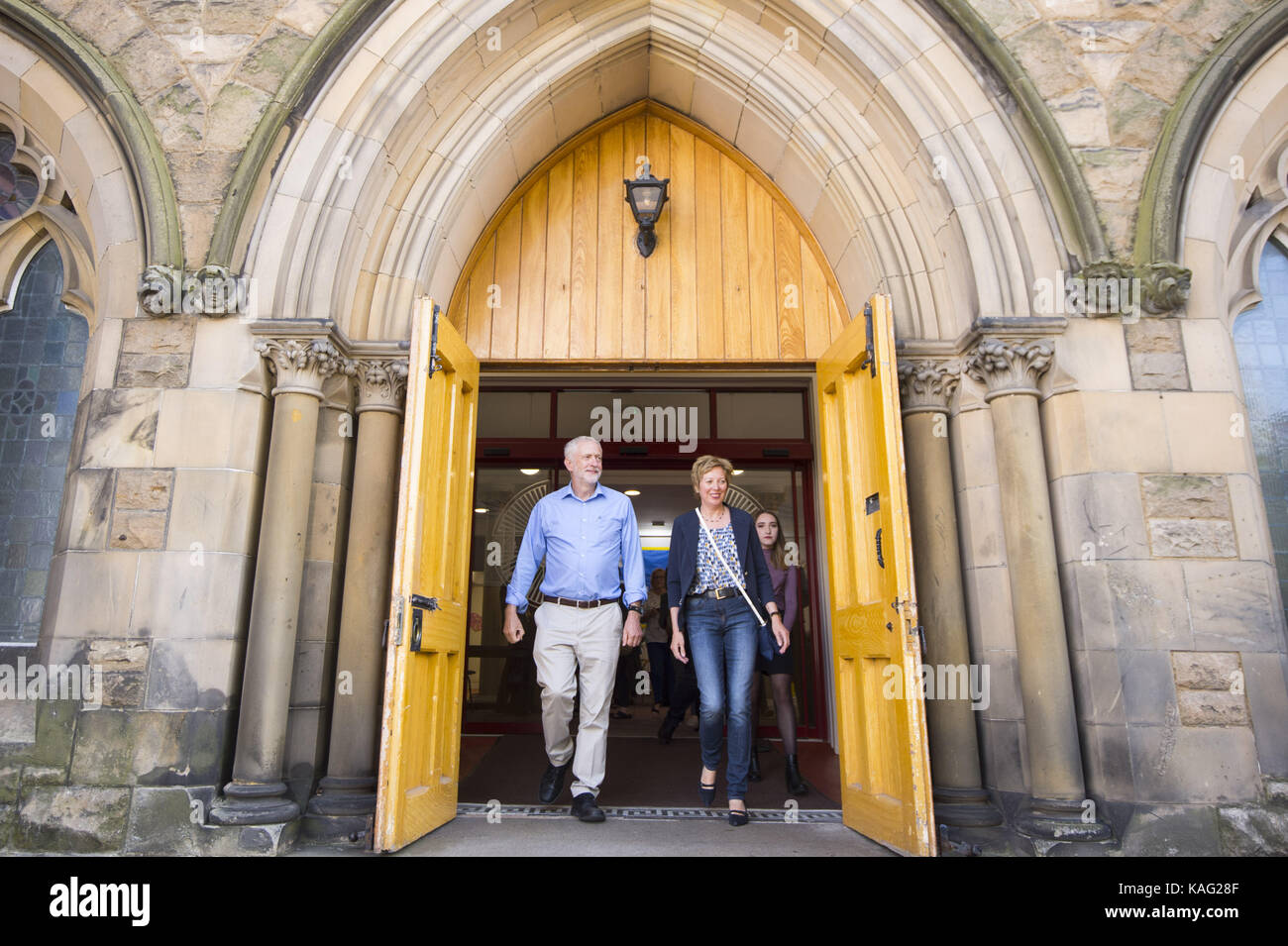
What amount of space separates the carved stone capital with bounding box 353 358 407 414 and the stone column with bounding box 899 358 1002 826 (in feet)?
8.49

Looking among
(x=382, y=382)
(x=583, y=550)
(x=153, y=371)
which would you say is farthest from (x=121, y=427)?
(x=583, y=550)

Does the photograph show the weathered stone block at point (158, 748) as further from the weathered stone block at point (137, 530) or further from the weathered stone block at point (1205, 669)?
the weathered stone block at point (1205, 669)

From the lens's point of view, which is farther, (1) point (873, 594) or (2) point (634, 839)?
(1) point (873, 594)

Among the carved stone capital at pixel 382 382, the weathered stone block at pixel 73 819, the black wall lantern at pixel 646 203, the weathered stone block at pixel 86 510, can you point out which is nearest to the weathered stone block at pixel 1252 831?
the black wall lantern at pixel 646 203

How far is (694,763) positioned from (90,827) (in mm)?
3419

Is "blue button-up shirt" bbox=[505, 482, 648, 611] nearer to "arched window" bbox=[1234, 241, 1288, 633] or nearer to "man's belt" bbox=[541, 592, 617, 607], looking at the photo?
"man's belt" bbox=[541, 592, 617, 607]

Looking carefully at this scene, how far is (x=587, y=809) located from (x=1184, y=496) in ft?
10.4

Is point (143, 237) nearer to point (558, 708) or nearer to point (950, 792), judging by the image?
point (558, 708)

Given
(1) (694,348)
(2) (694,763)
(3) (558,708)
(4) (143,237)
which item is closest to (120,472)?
(4) (143,237)

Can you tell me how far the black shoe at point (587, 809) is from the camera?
12.5 ft

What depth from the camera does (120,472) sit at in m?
3.81

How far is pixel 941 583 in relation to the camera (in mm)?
3848

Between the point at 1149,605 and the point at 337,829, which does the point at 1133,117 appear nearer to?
the point at 1149,605

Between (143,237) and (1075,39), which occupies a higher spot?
(1075,39)
